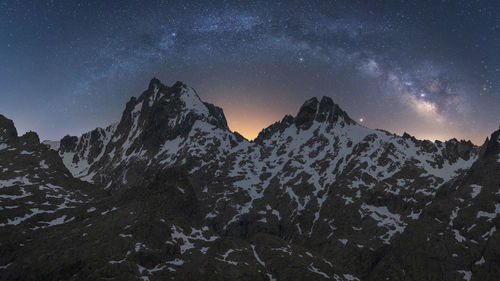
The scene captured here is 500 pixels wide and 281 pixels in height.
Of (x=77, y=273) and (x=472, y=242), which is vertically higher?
(x=472, y=242)

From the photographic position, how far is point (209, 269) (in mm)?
109250

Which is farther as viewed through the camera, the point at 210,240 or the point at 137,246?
the point at 210,240

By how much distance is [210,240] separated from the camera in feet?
439

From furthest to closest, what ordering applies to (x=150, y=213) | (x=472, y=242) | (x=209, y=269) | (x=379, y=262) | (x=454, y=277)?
1. (x=379, y=262)
2. (x=472, y=242)
3. (x=454, y=277)
4. (x=150, y=213)
5. (x=209, y=269)

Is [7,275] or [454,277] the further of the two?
[454,277]

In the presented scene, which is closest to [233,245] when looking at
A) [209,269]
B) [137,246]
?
[209,269]

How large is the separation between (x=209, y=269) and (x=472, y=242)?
13216 centimetres

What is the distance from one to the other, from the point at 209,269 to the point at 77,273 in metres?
34.7

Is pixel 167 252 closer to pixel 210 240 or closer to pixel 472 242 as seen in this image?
pixel 210 240

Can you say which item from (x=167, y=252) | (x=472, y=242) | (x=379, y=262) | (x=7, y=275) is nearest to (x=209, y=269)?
(x=167, y=252)

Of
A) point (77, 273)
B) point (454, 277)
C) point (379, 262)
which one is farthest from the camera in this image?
point (379, 262)

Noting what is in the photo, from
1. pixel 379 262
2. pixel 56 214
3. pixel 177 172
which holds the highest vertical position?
pixel 177 172

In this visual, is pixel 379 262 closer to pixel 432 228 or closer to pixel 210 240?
pixel 432 228

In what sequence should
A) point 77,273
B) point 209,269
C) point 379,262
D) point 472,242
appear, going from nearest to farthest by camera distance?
1. point 77,273
2. point 209,269
3. point 472,242
4. point 379,262
